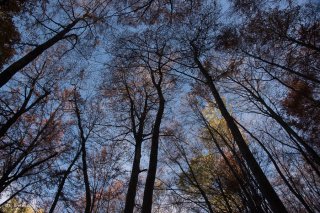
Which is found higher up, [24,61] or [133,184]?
[24,61]

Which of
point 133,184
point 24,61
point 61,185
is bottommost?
point 133,184

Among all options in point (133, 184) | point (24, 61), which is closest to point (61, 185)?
point (133, 184)

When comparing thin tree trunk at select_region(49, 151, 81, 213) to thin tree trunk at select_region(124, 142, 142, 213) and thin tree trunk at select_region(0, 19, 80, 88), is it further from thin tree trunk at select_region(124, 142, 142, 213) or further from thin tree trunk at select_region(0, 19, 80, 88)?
thin tree trunk at select_region(0, 19, 80, 88)

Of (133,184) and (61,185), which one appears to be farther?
(61,185)

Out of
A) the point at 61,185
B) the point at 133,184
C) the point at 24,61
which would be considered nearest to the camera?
the point at 24,61

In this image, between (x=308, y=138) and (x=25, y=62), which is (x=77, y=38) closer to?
(x=25, y=62)

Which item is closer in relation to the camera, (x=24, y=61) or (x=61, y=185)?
(x=24, y=61)

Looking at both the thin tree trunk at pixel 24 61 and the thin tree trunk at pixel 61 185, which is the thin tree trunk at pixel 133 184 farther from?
the thin tree trunk at pixel 24 61

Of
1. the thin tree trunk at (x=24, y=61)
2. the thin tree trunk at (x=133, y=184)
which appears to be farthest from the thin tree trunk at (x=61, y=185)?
the thin tree trunk at (x=24, y=61)

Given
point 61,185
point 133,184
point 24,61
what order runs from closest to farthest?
point 24,61 < point 133,184 < point 61,185

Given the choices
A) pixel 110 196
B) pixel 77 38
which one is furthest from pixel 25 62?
pixel 110 196

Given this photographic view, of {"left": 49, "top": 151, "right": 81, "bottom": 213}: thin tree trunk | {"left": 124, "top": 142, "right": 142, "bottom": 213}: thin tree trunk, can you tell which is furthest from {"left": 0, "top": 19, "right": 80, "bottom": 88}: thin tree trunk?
{"left": 49, "top": 151, "right": 81, "bottom": 213}: thin tree trunk

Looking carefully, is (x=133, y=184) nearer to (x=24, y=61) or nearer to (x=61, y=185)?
(x=61, y=185)

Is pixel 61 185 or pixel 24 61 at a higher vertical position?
pixel 24 61
